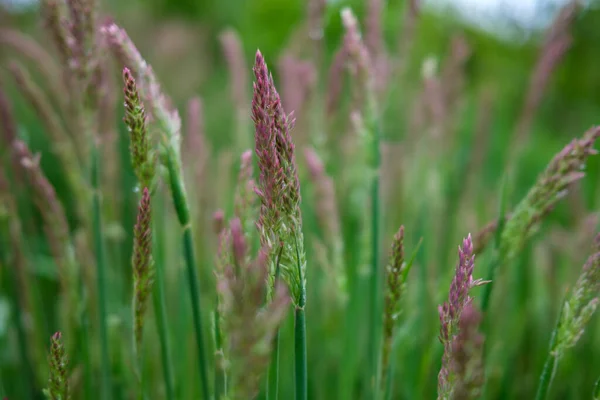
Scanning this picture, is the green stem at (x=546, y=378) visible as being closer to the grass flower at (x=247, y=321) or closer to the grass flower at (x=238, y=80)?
the grass flower at (x=247, y=321)

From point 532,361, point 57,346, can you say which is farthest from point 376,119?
point 532,361

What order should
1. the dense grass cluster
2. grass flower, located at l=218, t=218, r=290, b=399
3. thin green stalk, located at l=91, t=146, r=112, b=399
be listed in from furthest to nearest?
thin green stalk, located at l=91, t=146, r=112, b=399 → the dense grass cluster → grass flower, located at l=218, t=218, r=290, b=399

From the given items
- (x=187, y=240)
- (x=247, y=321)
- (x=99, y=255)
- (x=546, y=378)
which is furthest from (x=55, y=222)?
(x=546, y=378)

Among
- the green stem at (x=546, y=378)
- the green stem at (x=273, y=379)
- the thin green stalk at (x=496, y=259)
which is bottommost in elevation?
the green stem at (x=546, y=378)

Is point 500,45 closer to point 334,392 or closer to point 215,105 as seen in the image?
point 215,105

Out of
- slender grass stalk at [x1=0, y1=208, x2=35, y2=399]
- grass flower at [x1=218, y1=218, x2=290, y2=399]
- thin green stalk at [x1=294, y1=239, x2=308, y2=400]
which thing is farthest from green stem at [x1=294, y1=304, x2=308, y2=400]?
Result: slender grass stalk at [x1=0, y1=208, x2=35, y2=399]

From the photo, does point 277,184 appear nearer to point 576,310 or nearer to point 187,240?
point 187,240

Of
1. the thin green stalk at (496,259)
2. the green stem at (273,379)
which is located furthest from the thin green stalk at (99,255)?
the thin green stalk at (496,259)

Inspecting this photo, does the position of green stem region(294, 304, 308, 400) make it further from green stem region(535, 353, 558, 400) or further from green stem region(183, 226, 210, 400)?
green stem region(535, 353, 558, 400)

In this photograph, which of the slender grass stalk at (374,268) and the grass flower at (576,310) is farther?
the slender grass stalk at (374,268)
